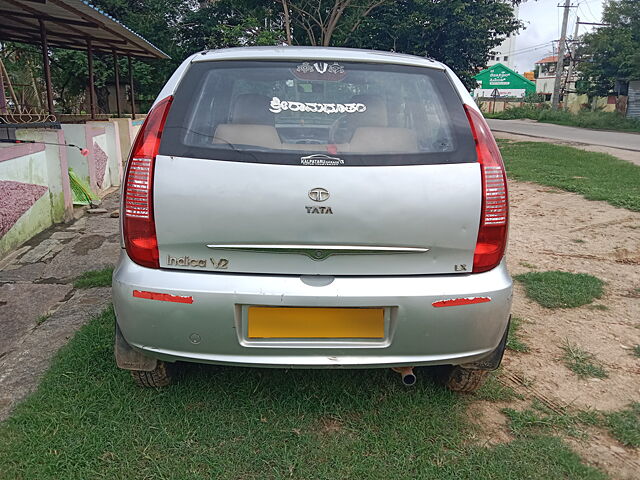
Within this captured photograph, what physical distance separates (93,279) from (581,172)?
8623 millimetres

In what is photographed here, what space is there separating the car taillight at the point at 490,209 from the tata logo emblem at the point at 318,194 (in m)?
0.60

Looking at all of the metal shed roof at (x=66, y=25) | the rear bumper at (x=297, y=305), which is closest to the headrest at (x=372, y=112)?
the rear bumper at (x=297, y=305)

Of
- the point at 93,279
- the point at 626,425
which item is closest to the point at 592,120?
the point at 93,279

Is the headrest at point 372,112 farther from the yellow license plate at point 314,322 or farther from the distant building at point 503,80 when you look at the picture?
the distant building at point 503,80

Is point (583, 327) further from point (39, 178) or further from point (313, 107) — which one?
point (39, 178)

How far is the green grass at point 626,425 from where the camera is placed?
2.25 meters

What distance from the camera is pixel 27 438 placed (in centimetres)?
215

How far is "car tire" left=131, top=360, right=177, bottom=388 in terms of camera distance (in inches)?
94.1

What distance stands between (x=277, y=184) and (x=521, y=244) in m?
4.00

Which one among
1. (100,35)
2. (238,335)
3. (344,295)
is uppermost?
(100,35)

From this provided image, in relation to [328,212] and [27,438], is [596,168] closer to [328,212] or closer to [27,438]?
[328,212]

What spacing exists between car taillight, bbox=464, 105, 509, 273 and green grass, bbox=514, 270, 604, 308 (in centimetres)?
188

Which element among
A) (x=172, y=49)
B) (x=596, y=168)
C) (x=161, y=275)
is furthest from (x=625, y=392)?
(x=172, y=49)

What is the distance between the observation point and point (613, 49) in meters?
29.2
